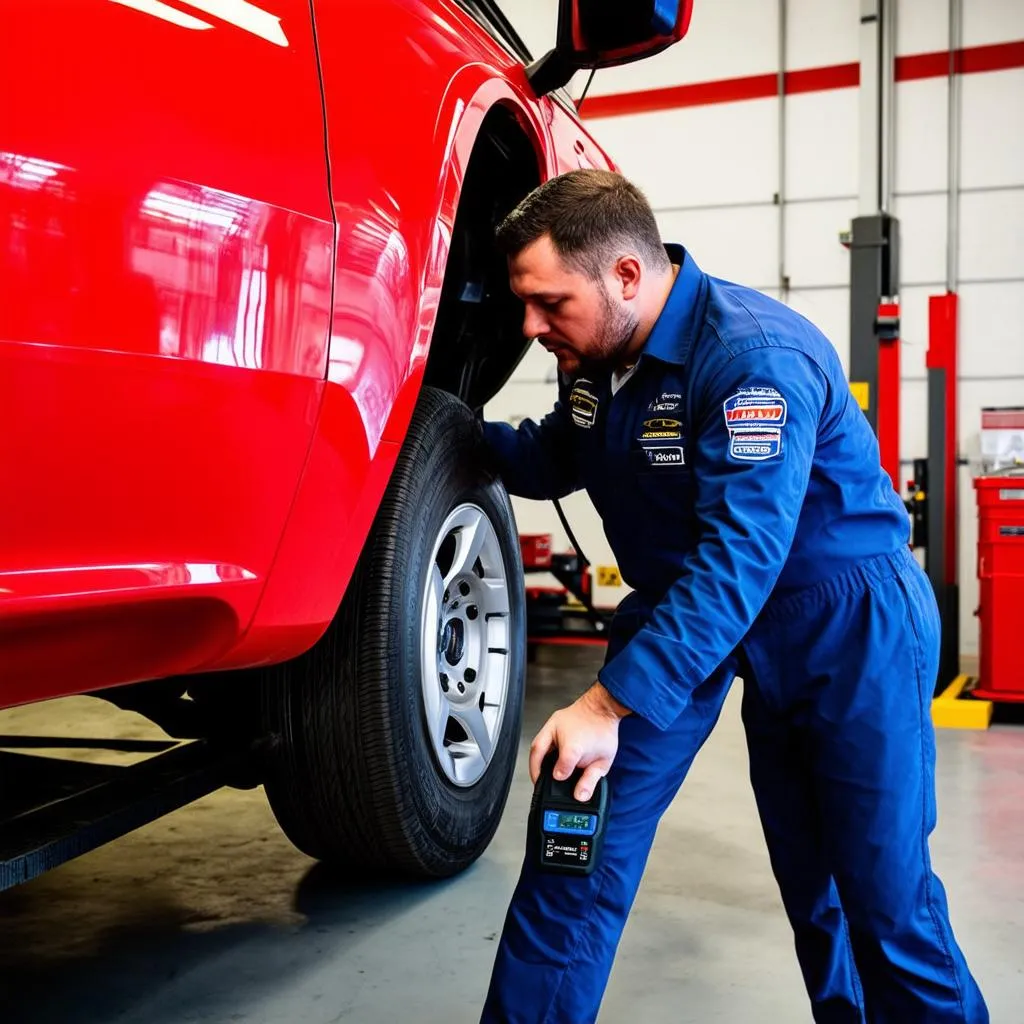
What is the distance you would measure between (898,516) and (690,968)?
92 centimetres

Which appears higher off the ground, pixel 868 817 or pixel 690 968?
pixel 868 817

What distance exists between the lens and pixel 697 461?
4.66 ft

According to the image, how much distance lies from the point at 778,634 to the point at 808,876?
0.41m

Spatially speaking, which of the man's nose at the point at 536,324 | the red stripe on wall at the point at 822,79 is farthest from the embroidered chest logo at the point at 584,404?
the red stripe on wall at the point at 822,79

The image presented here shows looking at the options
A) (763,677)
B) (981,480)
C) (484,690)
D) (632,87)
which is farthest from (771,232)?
(763,677)

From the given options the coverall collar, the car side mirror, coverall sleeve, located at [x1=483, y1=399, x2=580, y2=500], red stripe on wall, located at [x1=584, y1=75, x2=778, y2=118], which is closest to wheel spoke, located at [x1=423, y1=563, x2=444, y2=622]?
coverall sleeve, located at [x1=483, y1=399, x2=580, y2=500]

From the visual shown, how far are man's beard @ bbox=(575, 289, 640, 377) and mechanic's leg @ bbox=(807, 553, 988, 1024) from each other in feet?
1.42

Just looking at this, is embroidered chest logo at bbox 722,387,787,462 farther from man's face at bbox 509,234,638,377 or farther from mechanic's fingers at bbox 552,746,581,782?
mechanic's fingers at bbox 552,746,581,782

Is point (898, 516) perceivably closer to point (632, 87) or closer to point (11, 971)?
point (11, 971)

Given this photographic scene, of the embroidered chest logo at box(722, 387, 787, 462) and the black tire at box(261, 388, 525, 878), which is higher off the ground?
the embroidered chest logo at box(722, 387, 787, 462)

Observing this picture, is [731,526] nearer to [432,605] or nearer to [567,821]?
[567,821]

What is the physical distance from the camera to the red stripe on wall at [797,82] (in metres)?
8.30

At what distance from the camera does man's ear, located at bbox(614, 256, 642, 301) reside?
149 cm

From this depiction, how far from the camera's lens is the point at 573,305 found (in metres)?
1.49
